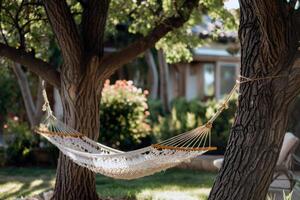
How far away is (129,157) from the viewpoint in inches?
191

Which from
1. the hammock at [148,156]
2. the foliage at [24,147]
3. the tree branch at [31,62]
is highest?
the tree branch at [31,62]

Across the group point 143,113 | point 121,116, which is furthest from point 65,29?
point 143,113

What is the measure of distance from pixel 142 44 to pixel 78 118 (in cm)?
122

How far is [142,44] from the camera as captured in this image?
264 inches

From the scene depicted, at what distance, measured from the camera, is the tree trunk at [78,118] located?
6.22 m

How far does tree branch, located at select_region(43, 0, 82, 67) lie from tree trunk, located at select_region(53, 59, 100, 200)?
202mm

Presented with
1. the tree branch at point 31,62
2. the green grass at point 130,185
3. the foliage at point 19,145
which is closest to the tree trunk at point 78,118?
the tree branch at point 31,62

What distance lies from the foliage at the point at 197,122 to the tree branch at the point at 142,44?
13.8ft

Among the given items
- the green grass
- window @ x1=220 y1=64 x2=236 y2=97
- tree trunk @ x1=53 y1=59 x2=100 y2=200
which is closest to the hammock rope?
tree trunk @ x1=53 y1=59 x2=100 y2=200

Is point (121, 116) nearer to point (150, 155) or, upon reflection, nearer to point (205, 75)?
point (150, 155)

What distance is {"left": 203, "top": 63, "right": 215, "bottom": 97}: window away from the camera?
20.5 meters

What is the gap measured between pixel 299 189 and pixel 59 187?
2795 mm

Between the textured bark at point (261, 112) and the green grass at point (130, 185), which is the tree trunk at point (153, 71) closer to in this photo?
the green grass at point (130, 185)

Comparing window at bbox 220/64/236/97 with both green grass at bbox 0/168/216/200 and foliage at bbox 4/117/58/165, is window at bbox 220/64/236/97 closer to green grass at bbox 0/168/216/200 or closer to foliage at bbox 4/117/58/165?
green grass at bbox 0/168/216/200
